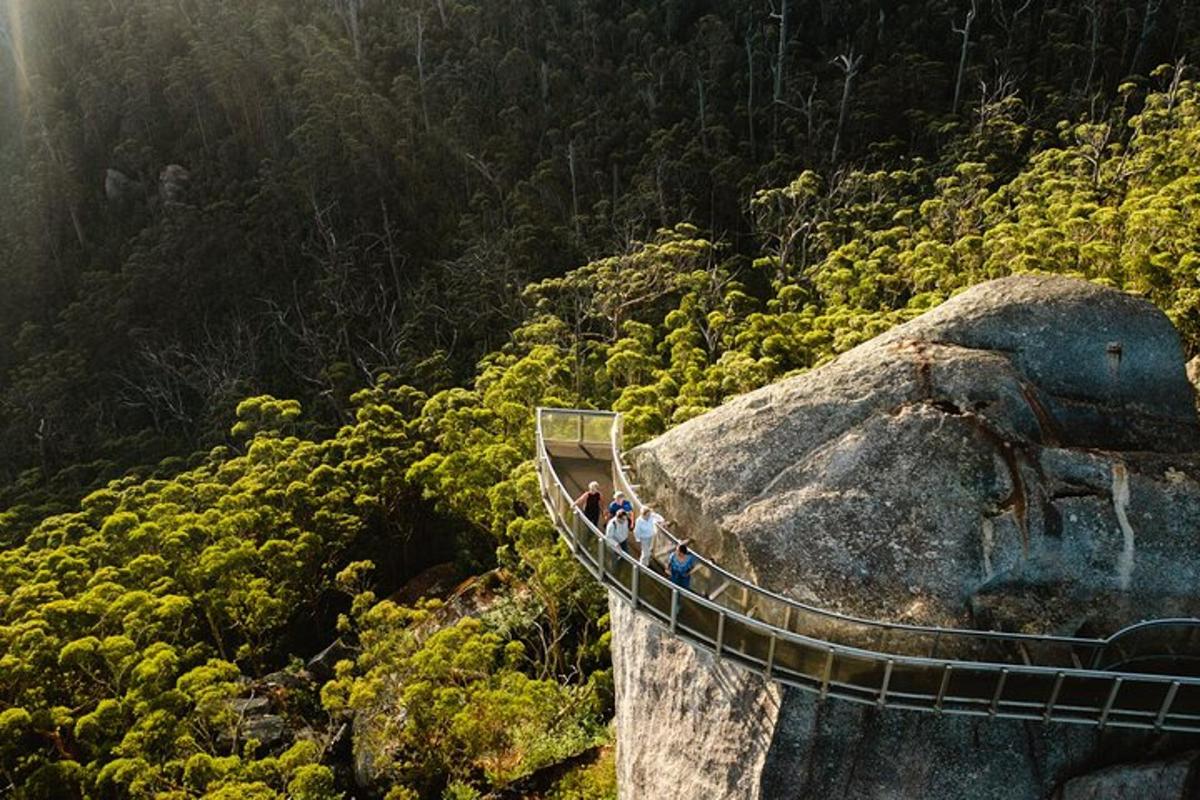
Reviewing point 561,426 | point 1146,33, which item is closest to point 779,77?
point 1146,33

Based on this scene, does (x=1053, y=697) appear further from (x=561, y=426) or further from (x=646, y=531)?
(x=561, y=426)

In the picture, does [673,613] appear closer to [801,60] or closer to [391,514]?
[391,514]

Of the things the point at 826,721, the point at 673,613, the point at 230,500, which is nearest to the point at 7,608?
the point at 230,500

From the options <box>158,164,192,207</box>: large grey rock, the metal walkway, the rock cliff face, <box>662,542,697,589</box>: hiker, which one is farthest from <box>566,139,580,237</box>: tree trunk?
the metal walkway

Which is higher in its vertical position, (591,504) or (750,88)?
(750,88)

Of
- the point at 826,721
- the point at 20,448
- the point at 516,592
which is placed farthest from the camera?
the point at 20,448

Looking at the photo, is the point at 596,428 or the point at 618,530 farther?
the point at 596,428

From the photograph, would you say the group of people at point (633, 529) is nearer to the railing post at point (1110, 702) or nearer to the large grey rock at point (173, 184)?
the railing post at point (1110, 702)
